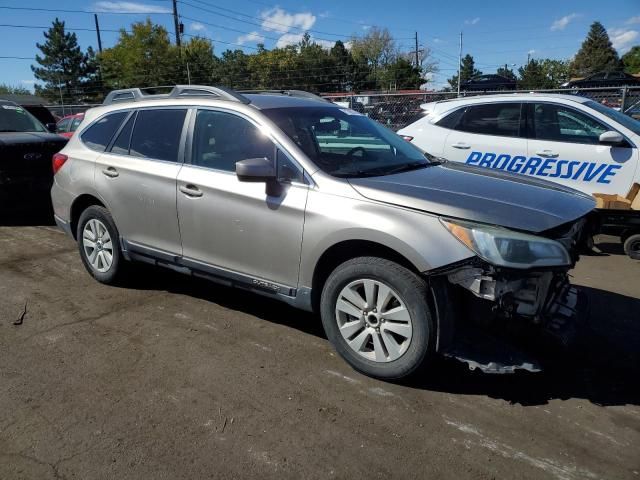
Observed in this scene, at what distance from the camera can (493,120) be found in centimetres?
708

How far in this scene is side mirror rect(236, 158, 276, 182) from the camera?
344 centimetres

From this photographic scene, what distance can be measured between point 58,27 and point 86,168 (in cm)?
7395

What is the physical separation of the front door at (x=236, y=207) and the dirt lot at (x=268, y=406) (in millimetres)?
599

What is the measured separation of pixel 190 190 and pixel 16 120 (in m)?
6.21

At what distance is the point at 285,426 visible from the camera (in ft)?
9.35

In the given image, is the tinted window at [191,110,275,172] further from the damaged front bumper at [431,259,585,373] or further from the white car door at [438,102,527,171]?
the white car door at [438,102,527,171]

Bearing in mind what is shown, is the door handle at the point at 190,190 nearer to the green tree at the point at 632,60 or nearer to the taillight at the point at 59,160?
the taillight at the point at 59,160

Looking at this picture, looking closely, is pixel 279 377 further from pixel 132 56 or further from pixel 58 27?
pixel 58 27

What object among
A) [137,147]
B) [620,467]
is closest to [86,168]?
[137,147]

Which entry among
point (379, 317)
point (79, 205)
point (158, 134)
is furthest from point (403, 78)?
point (379, 317)

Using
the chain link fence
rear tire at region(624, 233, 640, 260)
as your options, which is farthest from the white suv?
the chain link fence

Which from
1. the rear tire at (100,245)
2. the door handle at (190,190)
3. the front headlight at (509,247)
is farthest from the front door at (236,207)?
the front headlight at (509,247)

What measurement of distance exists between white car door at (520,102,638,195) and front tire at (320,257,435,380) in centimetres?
441

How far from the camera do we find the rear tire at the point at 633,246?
20.0 ft
